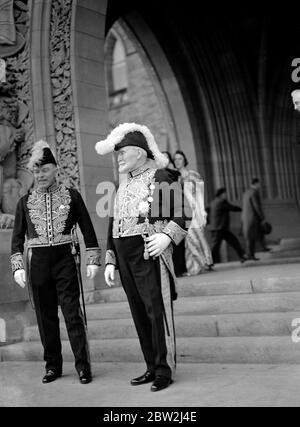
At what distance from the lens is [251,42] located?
12.7 m

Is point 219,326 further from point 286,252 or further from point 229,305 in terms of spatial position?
point 286,252

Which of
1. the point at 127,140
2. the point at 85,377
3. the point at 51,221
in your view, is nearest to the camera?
the point at 127,140

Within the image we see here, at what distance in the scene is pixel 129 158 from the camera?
4.25 m

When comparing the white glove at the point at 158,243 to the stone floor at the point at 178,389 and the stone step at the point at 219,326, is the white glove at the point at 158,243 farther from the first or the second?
the stone step at the point at 219,326

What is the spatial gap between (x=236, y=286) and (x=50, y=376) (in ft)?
6.79

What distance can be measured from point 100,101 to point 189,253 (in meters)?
2.44

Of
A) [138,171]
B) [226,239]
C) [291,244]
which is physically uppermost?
[138,171]

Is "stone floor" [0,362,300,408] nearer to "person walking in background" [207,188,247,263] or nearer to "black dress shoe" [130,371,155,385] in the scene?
"black dress shoe" [130,371,155,385]

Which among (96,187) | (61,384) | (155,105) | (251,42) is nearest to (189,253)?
(96,187)

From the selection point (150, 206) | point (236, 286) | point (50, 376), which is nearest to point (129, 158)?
point (150, 206)

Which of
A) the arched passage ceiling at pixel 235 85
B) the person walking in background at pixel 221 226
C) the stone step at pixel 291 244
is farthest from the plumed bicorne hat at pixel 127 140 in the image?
the arched passage ceiling at pixel 235 85

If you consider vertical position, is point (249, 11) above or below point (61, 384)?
above

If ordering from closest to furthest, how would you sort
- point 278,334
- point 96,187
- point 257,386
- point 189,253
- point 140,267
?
1. point 257,386
2. point 140,267
3. point 278,334
4. point 96,187
5. point 189,253

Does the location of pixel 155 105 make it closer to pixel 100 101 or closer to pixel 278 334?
pixel 100 101
